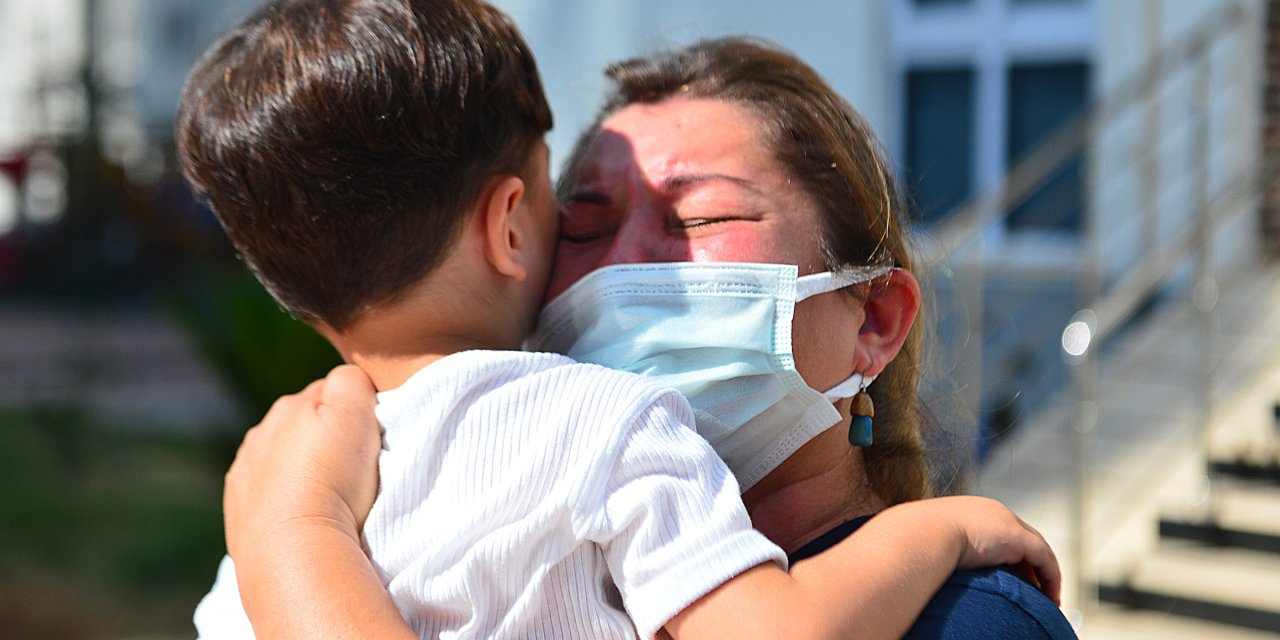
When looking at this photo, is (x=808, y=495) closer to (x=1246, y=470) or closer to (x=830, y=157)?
(x=830, y=157)

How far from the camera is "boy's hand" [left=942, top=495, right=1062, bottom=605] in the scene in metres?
1.46

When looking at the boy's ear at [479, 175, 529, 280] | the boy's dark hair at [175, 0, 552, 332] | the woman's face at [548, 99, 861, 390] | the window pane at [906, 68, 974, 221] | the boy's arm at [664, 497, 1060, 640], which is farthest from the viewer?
the window pane at [906, 68, 974, 221]

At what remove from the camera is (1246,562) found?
525 centimetres

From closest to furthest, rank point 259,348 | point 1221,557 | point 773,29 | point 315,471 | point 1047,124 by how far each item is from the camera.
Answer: point 315,471, point 1221,557, point 259,348, point 1047,124, point 773,29

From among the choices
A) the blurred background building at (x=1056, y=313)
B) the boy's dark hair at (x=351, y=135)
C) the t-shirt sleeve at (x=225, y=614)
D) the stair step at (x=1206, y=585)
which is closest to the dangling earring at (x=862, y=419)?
the boy's dark hair at (x=351, y=135)

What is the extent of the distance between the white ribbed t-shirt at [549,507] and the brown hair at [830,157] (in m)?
0.38

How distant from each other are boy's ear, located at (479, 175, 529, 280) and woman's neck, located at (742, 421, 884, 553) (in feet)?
1.37

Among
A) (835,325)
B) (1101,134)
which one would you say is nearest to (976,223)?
(1101,134)

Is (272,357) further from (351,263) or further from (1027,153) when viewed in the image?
(351,263)

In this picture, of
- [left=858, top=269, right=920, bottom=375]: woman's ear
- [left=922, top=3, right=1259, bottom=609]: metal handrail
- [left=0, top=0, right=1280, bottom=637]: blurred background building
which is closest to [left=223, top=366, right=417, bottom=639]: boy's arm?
[left=858, top=269, right=920, bottom=375]: woman's ear

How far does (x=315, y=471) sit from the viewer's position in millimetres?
1390

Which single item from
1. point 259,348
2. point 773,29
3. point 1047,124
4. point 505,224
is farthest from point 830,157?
point 1047,124

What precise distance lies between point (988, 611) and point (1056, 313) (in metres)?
6.16

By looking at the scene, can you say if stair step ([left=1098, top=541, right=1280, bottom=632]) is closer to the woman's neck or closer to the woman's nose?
the woman's neck
